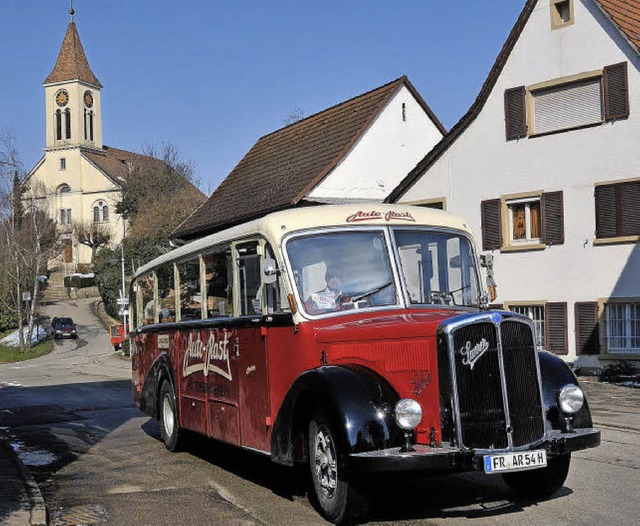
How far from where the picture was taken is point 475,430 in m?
7.10

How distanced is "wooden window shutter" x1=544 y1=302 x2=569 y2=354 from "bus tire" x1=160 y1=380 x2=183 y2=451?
14.5 metres

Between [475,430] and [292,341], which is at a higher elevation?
[292,341]

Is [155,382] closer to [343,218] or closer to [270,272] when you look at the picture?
[270,272]

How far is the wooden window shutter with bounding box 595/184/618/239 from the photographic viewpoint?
2349 centimetres

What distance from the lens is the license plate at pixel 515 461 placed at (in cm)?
693

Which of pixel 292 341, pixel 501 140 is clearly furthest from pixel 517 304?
pixel 292 341

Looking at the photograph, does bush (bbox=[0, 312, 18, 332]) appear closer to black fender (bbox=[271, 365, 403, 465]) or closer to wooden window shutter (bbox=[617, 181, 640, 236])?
wooden window shutter (bbox=[617, 181, 640, 236])

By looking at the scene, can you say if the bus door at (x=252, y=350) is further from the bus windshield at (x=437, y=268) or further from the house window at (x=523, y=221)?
the house window at (x=523, y=221)

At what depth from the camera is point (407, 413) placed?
6992 mm

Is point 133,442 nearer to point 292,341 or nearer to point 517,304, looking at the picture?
point 292,341

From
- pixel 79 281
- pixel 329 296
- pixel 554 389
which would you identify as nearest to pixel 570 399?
pixel 554 389

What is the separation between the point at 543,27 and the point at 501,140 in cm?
321

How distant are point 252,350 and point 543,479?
2.91 m

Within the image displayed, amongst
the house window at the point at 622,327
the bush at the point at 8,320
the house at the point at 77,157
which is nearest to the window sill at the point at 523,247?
the house window at the point at 622,327
